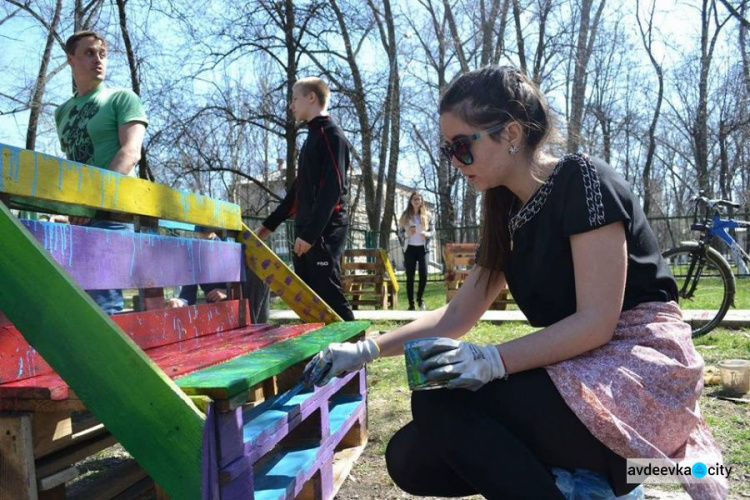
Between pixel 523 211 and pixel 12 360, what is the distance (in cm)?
133

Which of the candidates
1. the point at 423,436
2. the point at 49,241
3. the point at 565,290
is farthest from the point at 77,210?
the point at 565,290

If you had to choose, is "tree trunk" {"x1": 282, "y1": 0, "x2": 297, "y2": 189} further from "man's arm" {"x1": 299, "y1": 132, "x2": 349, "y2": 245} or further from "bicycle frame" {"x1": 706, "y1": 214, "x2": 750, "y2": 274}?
"man's arm" {"x1": 299, "y1": 132, "x2": 349, "y2": 245}

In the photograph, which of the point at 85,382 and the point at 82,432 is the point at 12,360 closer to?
the point at 82,432

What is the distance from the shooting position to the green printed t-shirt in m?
3.11

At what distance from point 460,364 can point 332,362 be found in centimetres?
41

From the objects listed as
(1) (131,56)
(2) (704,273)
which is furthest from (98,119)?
(1) (131,56)

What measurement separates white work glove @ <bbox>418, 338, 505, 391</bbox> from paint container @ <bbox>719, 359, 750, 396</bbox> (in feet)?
8.95

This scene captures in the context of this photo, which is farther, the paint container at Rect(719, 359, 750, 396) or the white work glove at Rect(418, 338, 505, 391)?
the paint container at Rect(719, 359, 750, 396)

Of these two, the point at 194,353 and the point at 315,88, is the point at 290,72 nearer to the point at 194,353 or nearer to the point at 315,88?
the point at 315,88

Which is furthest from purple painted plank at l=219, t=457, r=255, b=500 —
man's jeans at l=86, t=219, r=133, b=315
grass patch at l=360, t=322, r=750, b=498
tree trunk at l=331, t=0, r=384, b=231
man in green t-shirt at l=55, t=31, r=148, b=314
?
tree trunk at l=331, t=0, r=384, b=231

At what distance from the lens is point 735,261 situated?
6.25m

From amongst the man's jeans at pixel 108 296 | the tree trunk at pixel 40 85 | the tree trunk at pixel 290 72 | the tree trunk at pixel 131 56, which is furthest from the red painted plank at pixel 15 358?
the tree trunk at pixel 290 72

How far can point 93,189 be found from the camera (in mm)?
2014

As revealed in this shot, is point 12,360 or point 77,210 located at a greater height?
point 77,210
